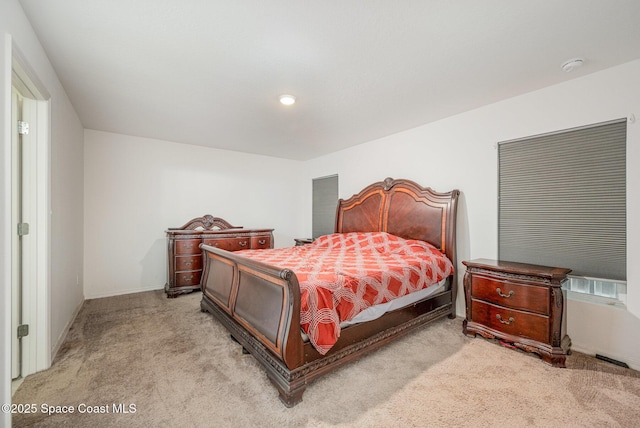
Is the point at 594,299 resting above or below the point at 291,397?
above

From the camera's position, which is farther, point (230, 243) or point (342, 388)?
point (230, 243)

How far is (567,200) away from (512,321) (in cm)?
123

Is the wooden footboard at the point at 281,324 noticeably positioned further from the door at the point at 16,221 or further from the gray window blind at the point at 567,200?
the door at the point at 16,221

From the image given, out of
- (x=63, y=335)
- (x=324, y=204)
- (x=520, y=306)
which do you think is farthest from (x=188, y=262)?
(x=520, y=306)

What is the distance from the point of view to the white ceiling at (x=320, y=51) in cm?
163

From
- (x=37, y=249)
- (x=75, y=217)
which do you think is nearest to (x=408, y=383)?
(x=37, y=249)

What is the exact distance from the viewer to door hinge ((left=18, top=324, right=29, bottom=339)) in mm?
1972

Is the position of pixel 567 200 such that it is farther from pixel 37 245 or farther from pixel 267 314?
pixel 37 245

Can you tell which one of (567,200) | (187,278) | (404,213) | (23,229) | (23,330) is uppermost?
(567,200)

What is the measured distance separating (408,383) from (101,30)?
3.21 metres

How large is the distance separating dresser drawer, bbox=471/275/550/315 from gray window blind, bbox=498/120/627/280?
0.54 metres

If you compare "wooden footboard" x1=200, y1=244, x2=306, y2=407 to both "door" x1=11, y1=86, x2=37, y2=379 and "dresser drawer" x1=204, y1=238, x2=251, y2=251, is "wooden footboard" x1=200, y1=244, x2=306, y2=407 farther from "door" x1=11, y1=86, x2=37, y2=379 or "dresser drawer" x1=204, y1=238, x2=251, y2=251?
"dresser drawer" x1=204, y1=238, x2=251, y2=251

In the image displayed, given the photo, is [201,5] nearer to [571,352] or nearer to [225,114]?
[225,114]

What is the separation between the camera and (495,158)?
9.58ft
